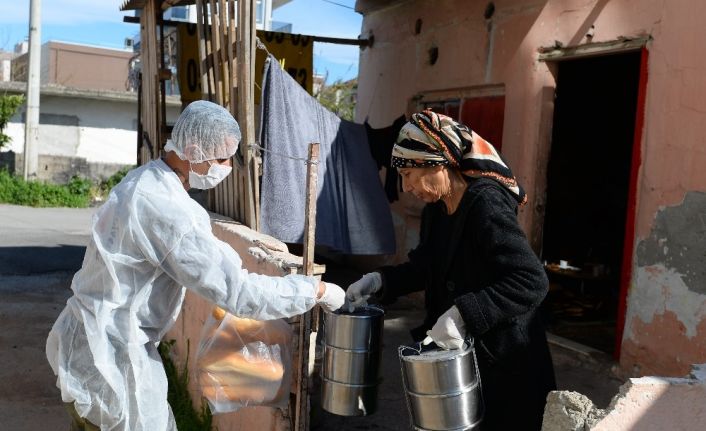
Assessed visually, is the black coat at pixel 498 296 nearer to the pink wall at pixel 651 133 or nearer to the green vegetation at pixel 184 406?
the pink wall at pixel 651 133

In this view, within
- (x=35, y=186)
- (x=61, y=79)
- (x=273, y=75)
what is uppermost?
(x=61, y=79)

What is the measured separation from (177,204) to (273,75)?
2815 mm

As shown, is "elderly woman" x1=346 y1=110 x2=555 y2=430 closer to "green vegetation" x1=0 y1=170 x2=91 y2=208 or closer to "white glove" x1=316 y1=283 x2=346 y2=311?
"white glove" x1=316 y1=283 x2=346 y2=311

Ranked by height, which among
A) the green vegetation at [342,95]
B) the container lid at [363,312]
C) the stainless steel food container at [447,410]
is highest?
the green vegetation at [342,95]

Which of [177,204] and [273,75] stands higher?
[273,75]

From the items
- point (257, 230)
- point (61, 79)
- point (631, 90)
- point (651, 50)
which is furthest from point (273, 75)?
point (61, 79)

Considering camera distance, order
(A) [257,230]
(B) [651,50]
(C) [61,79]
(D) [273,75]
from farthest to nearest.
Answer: (C) [61,79]
(D) [273,75]
(A) [257,230]
(B) [651,50]

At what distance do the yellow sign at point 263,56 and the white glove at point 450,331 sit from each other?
5.00 metres

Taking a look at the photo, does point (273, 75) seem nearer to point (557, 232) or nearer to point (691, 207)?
point (691, 207)

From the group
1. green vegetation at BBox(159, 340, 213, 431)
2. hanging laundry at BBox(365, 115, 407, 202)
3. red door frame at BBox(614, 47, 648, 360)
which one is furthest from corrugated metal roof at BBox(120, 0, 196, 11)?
red door frame at BBox(614, 47, 648, 360)

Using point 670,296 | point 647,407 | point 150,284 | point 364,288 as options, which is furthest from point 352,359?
point 670,296

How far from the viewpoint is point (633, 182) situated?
15.3ft

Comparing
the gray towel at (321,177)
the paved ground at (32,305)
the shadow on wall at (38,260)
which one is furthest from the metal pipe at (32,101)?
the gray towel at (321,177)

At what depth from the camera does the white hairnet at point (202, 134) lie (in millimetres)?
2662
